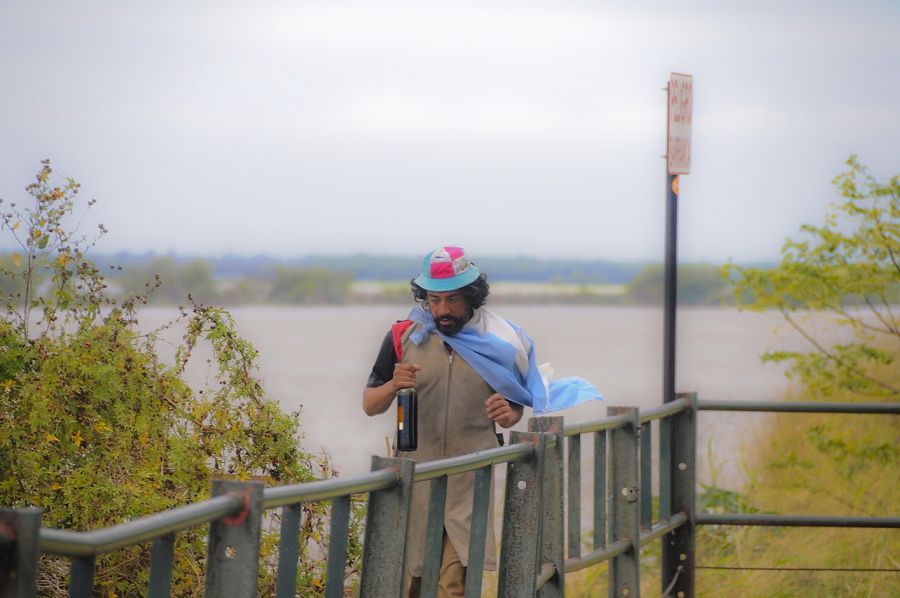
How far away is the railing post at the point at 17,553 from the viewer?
212 cm

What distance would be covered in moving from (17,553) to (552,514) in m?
2.75

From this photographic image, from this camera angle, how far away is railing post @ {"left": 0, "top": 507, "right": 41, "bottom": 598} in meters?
2.12

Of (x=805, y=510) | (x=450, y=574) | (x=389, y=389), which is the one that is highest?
(x=389, y=389)

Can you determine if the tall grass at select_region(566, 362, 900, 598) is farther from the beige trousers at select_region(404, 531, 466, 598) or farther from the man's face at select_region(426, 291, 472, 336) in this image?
the man's face at select_region(426, 291, 472, 336)

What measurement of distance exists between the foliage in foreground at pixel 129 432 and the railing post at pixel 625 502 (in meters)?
1.09

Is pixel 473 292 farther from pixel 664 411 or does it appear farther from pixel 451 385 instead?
pixel 664 411

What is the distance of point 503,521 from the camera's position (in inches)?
176

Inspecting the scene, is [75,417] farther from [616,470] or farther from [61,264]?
[616,470]

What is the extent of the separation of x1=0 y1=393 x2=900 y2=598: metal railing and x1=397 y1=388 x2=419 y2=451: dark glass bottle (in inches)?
20.3

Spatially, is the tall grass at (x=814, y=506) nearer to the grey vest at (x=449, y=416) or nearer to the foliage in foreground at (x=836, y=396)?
the foliage in foreground at (x=836, y=396)

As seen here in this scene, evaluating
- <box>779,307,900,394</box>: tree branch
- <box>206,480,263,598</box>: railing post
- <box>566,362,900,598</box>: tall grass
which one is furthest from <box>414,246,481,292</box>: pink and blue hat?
<box>779,307,900,394</box>: tree branch

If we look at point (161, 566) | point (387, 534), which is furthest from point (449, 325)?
point (161, 566)

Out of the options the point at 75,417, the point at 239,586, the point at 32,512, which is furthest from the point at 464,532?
the point at 32,512

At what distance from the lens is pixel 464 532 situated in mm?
4973
